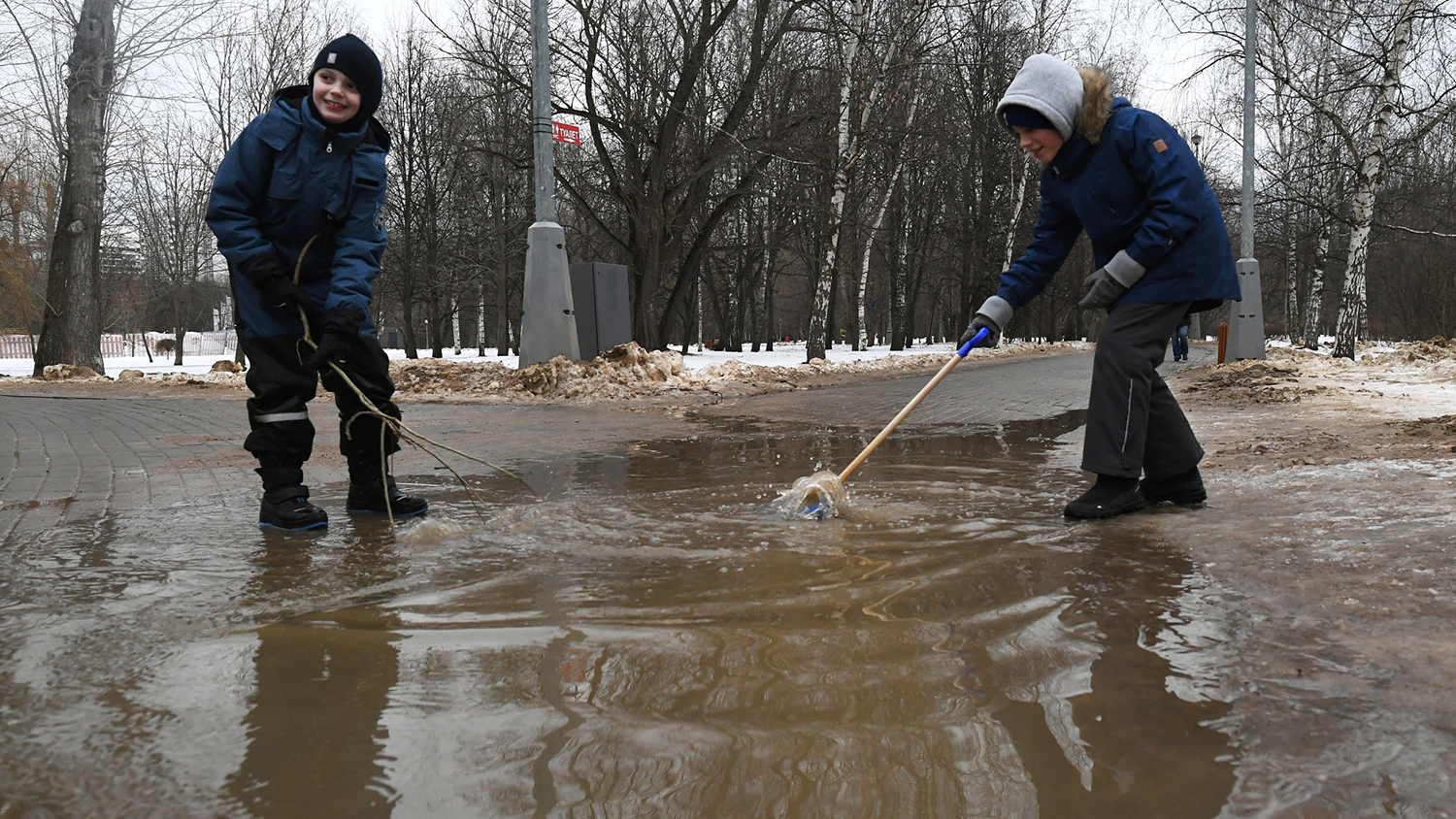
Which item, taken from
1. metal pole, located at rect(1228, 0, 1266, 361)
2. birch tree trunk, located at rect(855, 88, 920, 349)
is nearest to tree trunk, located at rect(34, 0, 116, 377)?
birch tree trunk, located at rect(855, 88, 920, 349)

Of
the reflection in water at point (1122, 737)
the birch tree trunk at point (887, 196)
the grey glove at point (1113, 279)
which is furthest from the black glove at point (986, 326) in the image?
the birch tree trunk at point (887, 196)

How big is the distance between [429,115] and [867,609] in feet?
Result: 106

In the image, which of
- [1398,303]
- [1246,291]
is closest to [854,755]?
[1246,291]

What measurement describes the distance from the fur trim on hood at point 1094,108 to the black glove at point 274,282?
10.1 feet

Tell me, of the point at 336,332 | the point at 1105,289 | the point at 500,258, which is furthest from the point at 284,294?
the point at 500,258

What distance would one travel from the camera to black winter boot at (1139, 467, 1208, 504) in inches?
149

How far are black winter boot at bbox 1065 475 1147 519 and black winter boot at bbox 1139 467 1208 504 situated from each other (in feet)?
0.55

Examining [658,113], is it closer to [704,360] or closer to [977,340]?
[704,360]

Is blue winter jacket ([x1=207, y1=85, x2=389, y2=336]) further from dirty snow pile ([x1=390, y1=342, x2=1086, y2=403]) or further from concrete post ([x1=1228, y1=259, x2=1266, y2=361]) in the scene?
concrete post ([x1=1228, y1=259, x2=1266, y2=361])

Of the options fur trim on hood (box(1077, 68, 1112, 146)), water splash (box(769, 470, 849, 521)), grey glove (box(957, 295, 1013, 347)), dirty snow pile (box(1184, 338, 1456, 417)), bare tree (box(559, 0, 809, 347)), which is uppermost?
bare tree (box(559, 0, 809, 347))

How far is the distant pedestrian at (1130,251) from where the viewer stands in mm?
3582

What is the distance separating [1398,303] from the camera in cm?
4197

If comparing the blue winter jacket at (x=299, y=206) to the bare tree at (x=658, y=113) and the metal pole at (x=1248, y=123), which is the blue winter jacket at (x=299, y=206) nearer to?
the bare tree at (x=658, y=113)

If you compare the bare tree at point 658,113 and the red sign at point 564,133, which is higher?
the bare tree at point 658,113
